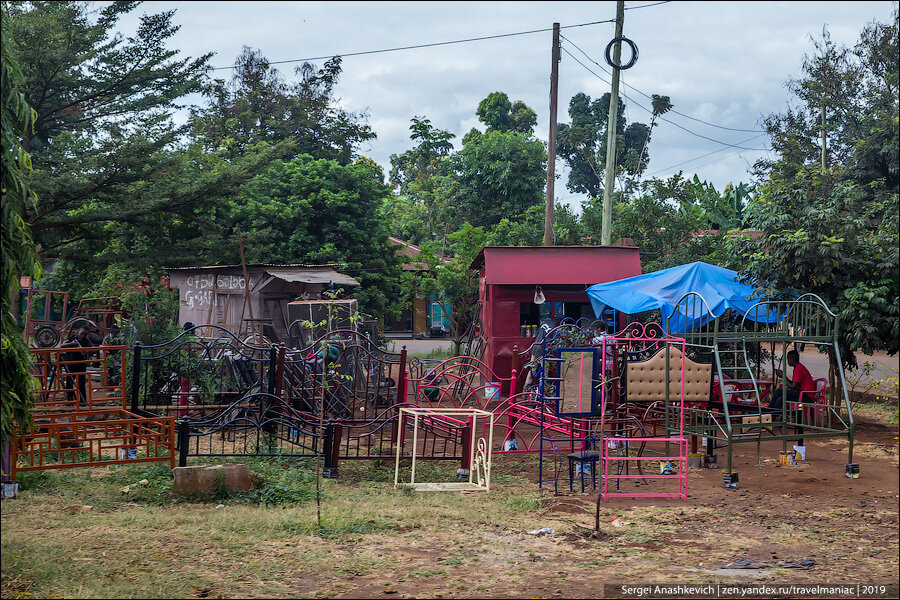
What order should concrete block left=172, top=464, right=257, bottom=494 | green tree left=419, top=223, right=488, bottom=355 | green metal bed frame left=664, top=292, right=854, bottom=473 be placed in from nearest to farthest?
concrete block left=172, top=464, right=257, bottom=494 → green metal bed frame left=664, top=292, right=854, bottom=473 → green tree left=419, top=223, right=488, bottom=355

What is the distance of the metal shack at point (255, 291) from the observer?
1834 centimetres

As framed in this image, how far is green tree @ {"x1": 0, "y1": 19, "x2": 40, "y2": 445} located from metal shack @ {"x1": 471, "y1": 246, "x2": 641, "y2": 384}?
11.1 m

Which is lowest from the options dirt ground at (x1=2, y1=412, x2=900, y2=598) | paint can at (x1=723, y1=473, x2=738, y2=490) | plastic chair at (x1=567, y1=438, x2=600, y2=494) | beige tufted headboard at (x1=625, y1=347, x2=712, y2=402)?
dirt ground at (x1=2, y1=412, x2=900, y2=598)

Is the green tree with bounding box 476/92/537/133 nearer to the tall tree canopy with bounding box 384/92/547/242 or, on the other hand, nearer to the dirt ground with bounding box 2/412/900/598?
the tall tree canopy with bounding box 384/92/547/242

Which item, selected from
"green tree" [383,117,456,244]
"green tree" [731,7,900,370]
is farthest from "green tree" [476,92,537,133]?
"green tree" [731,7,900,370]

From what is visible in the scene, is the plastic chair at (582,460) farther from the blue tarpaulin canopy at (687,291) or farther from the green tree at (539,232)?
the green tree at (539,232)

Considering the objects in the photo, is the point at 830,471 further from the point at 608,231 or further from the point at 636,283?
the point at 608,231

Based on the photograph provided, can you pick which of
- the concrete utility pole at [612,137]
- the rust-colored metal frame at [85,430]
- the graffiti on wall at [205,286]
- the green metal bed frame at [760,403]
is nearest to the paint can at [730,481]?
the green metal bed frame at [760,403]

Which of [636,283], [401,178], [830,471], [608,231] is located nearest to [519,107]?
[401,178]

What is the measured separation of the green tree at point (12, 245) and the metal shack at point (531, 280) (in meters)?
11.1

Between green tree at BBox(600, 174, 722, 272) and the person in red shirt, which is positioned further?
green tree at BBox(600, 174, 722, 272)

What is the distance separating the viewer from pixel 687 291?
13.7 m

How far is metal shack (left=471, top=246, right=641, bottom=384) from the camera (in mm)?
16047

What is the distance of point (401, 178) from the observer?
46.5 meters
